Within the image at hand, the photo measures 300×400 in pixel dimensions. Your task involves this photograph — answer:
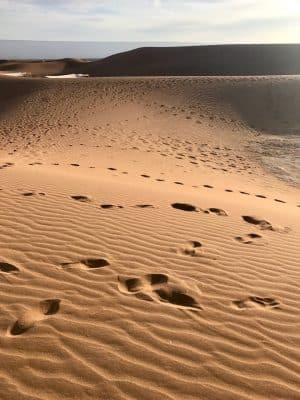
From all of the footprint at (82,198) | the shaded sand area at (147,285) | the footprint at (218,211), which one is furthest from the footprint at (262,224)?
the footprint at (82,198)

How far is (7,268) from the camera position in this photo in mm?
4320

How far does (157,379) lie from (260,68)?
42654 millimetres

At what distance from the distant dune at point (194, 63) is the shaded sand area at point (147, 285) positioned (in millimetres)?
33117

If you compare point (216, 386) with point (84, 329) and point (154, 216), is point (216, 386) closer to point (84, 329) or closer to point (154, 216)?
point (84, 329)

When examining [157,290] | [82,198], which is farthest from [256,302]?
[82,198]

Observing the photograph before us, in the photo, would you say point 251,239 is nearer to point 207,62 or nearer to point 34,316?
point 34,316

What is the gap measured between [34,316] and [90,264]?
3.53 ft

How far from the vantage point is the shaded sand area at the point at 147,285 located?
2965mm

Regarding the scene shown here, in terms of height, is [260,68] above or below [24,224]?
above

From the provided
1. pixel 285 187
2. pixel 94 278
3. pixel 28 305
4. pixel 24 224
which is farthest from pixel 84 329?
pixel 285 187

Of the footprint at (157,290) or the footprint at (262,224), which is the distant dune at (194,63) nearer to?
the footprint at (262,224)

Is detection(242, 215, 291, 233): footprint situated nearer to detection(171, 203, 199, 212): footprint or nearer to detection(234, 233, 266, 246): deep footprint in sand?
detection(234, 233, 266, 246): deep footprint in sand

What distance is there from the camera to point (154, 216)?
632 cm

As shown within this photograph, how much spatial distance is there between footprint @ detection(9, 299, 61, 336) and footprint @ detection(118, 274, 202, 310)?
60 centimetres
